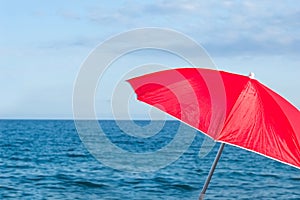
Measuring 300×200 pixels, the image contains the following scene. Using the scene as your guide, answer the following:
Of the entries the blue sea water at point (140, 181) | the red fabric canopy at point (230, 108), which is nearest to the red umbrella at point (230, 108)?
the red fabric canopy at point (230, 108)

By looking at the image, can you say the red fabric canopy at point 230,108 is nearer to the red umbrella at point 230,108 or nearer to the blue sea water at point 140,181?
the red umbrella at point 230,108

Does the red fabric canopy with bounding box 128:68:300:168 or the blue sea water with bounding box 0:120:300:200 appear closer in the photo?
the red fabric canopy with bounding box 128:68:300:168

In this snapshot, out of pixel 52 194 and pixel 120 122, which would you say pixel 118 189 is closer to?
pixel 52 194

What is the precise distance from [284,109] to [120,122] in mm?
2037

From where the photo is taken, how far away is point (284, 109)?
276 inches

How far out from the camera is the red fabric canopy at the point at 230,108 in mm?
6434

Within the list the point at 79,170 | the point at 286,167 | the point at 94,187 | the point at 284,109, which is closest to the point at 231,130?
the point at 284,109

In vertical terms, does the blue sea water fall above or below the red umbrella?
below

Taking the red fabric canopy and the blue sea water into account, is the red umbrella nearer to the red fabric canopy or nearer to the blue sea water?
the red fabric canopy

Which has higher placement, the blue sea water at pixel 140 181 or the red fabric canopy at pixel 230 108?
the red fabric canopy at pixel 230 108

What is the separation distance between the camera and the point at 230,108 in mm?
6590

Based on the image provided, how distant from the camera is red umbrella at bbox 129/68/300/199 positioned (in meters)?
6.43

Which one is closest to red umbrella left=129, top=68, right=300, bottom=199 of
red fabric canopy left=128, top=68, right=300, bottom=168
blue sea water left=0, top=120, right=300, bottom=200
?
red fabric canopy left=128, top=68, right=300, bottom=168

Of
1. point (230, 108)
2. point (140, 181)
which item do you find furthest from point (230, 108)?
point (140, 181)
